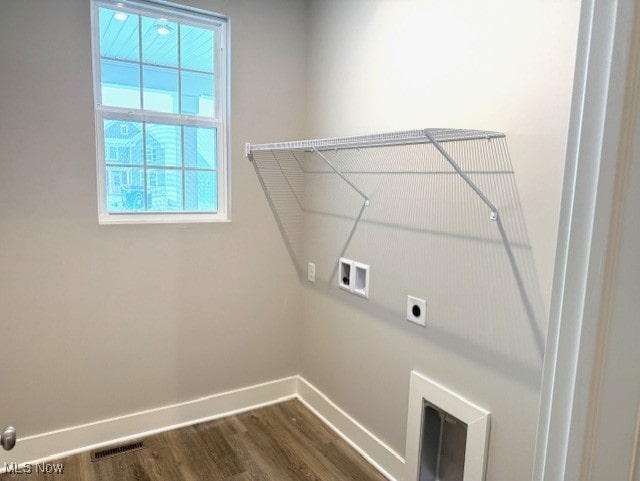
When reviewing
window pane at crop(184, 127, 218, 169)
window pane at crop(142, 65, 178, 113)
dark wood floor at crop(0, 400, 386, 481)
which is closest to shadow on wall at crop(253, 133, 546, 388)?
window pane at crop(184, 127, 218, 169)

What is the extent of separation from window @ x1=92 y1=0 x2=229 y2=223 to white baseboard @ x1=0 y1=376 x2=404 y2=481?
1093mm

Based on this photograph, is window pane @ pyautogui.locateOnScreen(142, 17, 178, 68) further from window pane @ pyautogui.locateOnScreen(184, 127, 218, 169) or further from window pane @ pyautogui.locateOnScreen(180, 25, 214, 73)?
window pane @ pyautogui.locateOnScreen(184, 127, 218, 169)

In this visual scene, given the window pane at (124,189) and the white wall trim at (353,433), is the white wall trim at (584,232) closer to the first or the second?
the white wall trim at (353,433)

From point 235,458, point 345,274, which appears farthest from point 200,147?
point 235,458

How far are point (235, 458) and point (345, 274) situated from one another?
1105 millimetres

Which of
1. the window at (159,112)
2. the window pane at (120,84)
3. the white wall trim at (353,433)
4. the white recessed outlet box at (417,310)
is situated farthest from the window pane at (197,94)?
the white wall trim at (353,433)

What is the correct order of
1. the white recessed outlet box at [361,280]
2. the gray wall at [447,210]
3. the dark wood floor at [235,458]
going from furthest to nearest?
the white recessed outlet box at [361,280]
the dark wood floor at [235,458]
the gray wall at [447,210]

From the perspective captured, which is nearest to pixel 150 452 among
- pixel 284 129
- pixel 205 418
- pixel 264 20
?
pixel 205 418

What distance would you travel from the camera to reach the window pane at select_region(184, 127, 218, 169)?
247 cm

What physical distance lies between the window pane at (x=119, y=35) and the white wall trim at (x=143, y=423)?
191 cm

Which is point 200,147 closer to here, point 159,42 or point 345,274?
point 159,42

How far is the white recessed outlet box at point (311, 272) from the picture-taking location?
2.71 meters

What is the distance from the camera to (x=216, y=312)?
2.59 meters

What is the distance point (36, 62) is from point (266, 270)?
154 cm
